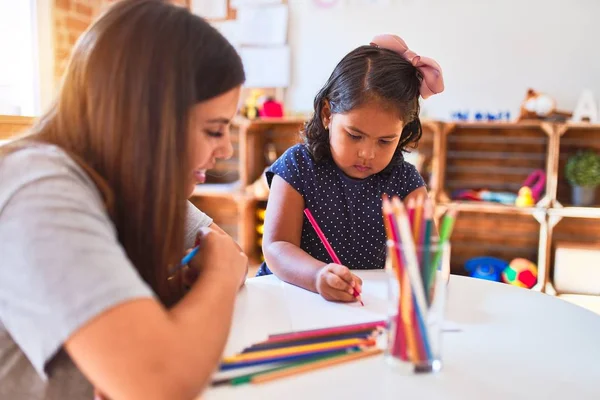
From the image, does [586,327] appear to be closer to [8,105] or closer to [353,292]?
[353,292]

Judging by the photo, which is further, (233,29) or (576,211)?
(233,29)

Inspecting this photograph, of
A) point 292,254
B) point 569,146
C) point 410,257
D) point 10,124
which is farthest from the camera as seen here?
point 569,146

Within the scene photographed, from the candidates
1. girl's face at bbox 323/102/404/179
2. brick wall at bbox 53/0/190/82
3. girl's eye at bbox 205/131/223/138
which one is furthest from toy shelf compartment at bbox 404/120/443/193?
girl's eye at bbox 205/131/223/138

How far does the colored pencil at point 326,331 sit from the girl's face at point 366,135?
0.47m

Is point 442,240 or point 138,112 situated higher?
point 138,112

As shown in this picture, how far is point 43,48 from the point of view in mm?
2457

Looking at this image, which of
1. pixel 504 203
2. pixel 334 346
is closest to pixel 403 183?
pixel 334 346

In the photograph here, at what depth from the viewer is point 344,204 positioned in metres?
1.27

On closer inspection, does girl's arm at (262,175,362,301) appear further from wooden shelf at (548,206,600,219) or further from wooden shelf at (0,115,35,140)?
wooden shelf at (548,206,600,219)

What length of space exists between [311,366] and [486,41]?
2.30 meters

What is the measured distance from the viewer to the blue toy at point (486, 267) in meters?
2.45

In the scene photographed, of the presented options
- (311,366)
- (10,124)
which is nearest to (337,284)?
(311,366)

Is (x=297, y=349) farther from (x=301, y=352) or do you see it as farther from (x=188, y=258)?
(x=188, y=258)

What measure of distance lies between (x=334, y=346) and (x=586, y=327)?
15.6 inches
